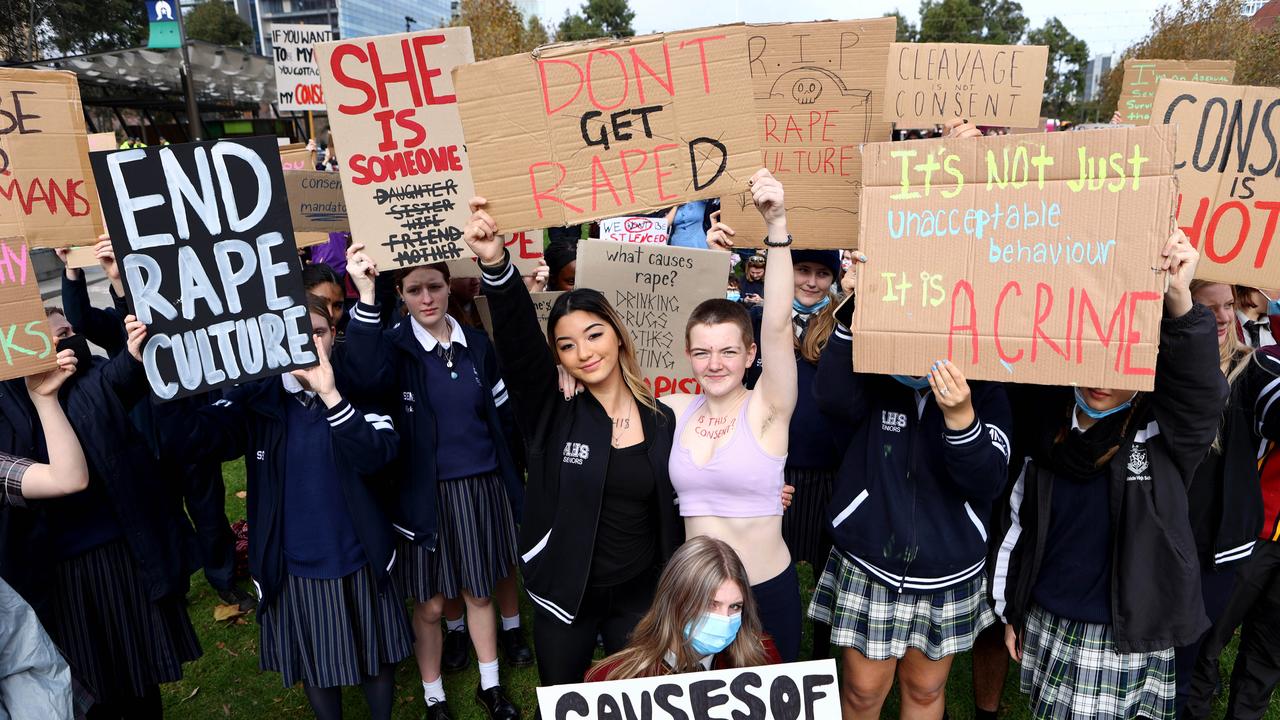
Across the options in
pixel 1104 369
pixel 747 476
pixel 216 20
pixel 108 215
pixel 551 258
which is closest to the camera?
pixel 1104 369

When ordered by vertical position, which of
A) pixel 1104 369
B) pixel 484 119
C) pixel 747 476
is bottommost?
pixel 747 476

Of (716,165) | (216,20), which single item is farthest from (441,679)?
(216,20)

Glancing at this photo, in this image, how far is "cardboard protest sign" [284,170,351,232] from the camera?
5.28m

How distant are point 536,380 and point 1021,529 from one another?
1.96 meters

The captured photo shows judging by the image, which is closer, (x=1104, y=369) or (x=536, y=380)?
(x=1104, y=369)

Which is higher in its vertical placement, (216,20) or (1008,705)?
(216,20)

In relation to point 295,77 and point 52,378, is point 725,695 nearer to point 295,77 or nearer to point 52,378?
point 52,378

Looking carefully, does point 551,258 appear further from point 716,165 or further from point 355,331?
point 716,165

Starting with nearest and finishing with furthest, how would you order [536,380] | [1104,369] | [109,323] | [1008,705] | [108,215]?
[1104,369]
[108,215]
[536,380]
[1008,705]
[109,323]

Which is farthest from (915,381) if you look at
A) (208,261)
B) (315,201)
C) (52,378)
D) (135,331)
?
(315,201)

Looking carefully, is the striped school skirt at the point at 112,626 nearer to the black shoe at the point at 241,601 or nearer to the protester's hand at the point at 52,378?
the protester's hand at the point at 52,378

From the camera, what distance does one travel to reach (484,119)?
2879 millimetres

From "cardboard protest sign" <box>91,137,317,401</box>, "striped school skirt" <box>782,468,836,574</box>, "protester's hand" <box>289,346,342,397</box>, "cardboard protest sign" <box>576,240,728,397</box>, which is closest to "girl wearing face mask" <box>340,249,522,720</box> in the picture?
"protester's hand" <box>289,346,342,397</box>

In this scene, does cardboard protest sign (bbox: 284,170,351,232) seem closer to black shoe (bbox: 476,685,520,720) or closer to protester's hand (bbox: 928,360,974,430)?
black shoe (bbox: 476,685,520,720)
